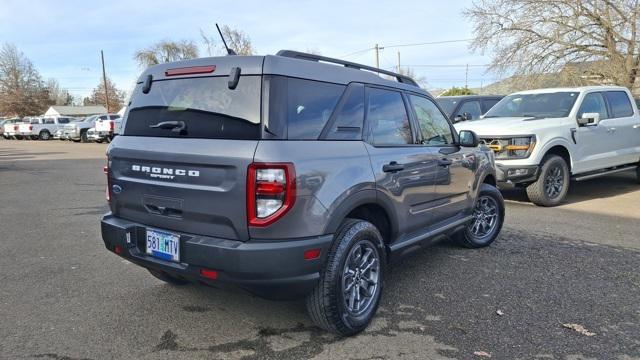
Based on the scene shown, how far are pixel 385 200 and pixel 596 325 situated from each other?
1758 mm

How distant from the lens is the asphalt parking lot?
3.12 m

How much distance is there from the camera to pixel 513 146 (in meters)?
7.43

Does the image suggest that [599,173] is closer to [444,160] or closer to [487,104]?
[487,104]

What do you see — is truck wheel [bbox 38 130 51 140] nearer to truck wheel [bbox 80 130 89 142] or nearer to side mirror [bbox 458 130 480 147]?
truck wheel [bbox 80 130 89 142]

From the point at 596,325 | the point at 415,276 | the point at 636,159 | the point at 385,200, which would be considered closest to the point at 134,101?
the point at 385,200

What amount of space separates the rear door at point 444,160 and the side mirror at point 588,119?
13.2ft

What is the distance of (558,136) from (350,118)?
5443 mm

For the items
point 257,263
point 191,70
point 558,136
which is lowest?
point 257,263

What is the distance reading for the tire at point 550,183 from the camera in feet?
24.5

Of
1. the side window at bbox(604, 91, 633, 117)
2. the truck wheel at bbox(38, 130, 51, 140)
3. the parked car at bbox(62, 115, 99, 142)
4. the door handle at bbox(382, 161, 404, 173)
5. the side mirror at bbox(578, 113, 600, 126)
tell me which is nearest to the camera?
the door handle at bbox(382, 161, 404, 173)

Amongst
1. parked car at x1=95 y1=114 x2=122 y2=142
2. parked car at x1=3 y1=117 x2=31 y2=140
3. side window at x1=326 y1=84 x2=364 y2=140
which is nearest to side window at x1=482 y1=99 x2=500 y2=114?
side window at x1=326 y1=84 x2=364 y2=140

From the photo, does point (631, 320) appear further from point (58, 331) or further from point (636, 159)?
point (636, 159)

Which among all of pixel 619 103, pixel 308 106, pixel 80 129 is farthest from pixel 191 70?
pixel 80 129

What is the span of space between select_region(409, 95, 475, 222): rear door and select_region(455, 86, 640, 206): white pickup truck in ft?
9.34
